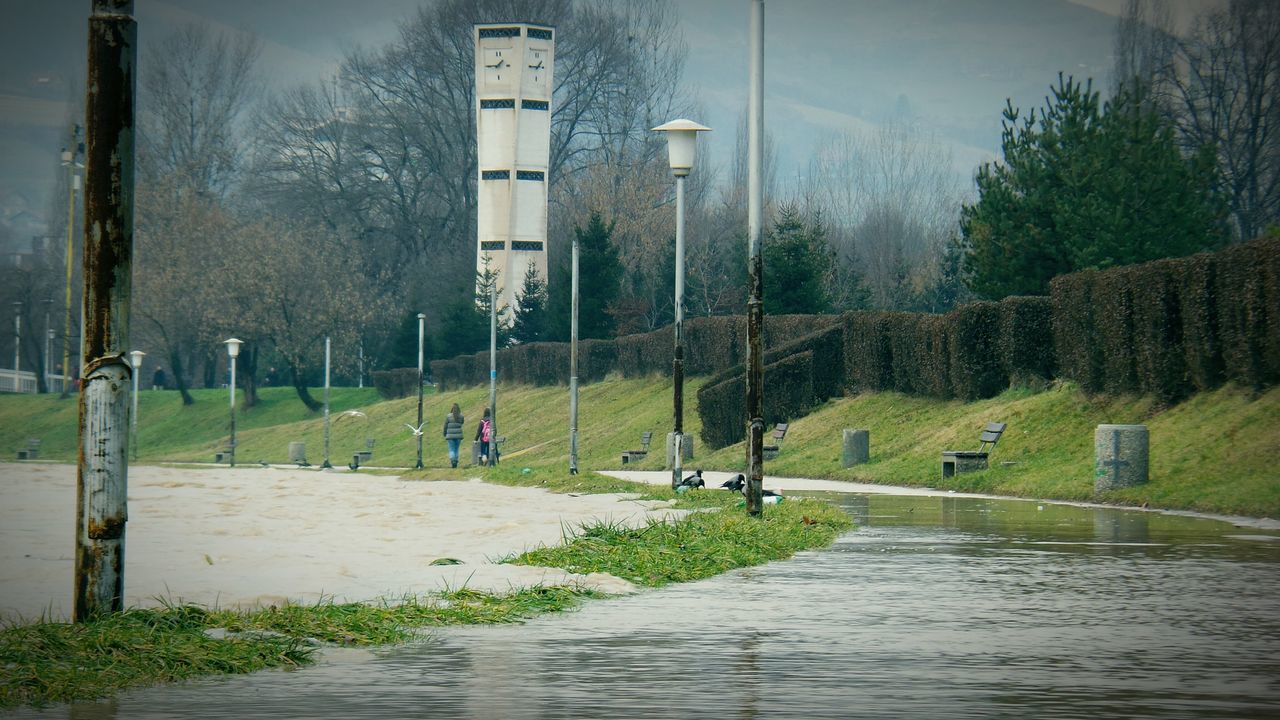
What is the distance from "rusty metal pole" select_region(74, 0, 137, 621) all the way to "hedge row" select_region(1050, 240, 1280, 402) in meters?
23.0

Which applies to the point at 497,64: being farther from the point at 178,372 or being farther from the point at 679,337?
the point at 679,337

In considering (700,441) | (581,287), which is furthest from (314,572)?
(581,287)

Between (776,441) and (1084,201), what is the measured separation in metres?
10.4

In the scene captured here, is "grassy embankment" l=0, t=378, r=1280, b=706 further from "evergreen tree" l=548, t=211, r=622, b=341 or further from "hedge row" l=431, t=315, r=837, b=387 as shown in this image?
"evergreen tree" l=548, t=211, r=622, b=341

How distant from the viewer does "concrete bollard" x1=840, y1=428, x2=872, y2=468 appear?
4050 cm

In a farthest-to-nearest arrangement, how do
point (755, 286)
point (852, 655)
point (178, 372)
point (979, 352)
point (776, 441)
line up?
point (178, 372) → point (776, 441) → point (979, 352) → point (755, 286) → point (852, 655)

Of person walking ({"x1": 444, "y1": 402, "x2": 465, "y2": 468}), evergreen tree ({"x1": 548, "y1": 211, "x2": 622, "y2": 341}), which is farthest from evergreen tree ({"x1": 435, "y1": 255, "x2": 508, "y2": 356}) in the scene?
person walking ({"x1": 444, "y1": 402, "x2": 465, "y2": 468})

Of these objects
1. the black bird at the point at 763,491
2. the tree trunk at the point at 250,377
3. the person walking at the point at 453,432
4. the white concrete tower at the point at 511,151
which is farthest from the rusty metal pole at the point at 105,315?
the tree trunk at the point at 250,377

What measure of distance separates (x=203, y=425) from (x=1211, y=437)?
79230 millimetres

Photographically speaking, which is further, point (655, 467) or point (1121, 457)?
point (655, 467)

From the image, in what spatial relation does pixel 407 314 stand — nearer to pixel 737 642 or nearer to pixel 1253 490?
pixel 1253 490

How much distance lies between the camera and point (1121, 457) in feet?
96.0

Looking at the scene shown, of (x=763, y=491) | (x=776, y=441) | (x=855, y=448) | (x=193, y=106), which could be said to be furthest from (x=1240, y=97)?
(x=193, y=106)

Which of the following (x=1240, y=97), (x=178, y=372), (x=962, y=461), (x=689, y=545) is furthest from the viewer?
(x=178, y=372)
